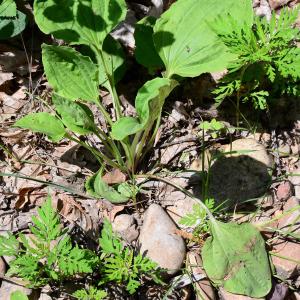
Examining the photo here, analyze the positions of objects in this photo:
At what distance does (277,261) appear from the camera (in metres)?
2.40

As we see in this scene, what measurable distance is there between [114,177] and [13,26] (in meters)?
1.09

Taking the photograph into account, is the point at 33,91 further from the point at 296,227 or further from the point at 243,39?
the point at 296,227

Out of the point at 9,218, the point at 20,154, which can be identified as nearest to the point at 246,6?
the point at 20,154

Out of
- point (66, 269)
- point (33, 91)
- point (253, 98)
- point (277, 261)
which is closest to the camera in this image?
point (66, 269)

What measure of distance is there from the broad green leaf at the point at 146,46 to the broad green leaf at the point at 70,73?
363 millimetres

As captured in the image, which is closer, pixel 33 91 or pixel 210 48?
pixel 210 48

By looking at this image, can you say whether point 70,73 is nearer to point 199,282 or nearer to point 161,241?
point 161,241

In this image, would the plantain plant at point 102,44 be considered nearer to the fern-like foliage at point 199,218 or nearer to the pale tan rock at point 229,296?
the fern-like foliage at point 199,218

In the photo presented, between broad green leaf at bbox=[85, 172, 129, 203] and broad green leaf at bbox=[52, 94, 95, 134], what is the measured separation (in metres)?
Result: 0.28

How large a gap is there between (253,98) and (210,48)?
386 millimetres

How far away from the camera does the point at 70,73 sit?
2.46m

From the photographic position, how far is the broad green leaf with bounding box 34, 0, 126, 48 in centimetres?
245


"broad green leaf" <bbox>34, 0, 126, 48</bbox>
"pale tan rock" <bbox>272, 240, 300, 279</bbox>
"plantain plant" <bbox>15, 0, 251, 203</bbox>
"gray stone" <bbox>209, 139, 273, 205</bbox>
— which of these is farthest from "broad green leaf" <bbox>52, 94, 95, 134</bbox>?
"pale tan rock" <bbox>272, 240, 300, 279</bbox>

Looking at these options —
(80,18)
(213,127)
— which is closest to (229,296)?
(213,127)
